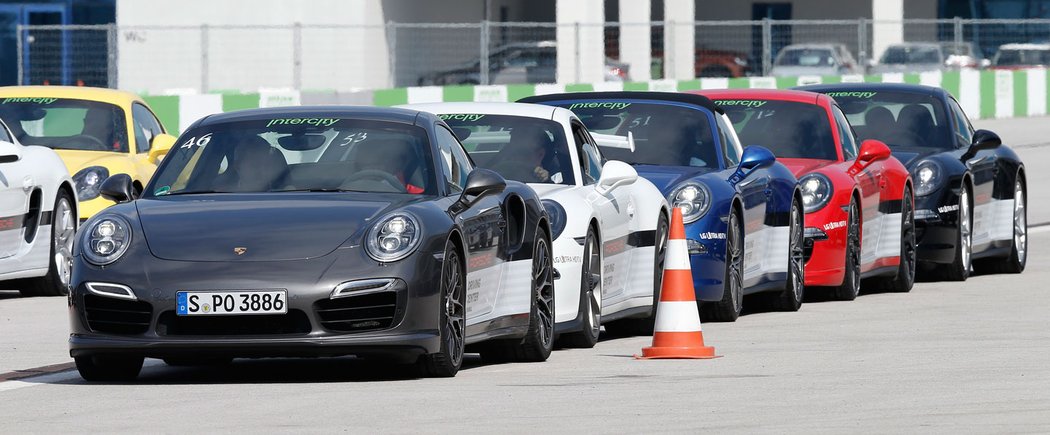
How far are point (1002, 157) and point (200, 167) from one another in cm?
924

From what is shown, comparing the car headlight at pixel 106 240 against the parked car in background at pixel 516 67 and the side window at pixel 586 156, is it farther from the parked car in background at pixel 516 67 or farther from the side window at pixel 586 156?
the parked car in background at pixel 516 67

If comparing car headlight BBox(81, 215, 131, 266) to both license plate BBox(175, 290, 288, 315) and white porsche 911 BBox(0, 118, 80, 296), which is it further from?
white porsche 911 BBox(0, 118, 80, 296)

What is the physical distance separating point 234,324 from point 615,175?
2902 millimetres

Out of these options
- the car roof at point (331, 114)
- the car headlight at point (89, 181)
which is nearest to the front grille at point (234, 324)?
the car roof at point (331, 114)

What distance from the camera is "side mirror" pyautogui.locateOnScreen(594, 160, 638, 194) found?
1083 cm

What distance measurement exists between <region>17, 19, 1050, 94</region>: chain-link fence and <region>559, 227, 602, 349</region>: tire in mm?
20439

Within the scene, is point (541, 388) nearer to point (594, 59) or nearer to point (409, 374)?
point (409, 374)

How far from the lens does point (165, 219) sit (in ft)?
29.0

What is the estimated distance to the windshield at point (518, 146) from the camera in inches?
436

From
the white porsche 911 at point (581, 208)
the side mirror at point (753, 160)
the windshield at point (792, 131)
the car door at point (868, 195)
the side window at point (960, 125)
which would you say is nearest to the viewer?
the white porsche 911 at point (581, 208)

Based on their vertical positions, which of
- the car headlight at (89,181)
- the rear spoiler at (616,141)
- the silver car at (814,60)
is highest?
the silver car at (814,60)

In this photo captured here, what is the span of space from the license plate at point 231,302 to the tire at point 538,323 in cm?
168

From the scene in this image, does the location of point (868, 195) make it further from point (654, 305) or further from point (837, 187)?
point (654, 305)

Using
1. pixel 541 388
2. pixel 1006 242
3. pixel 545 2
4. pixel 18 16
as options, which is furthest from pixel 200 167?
pixel 545 2
